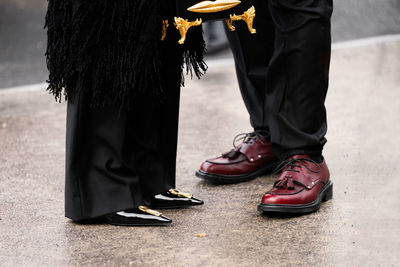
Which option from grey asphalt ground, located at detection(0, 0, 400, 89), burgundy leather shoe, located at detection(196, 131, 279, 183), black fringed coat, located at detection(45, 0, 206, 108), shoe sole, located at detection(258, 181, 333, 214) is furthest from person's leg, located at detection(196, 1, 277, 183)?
grey asphalt ground, located at detection(0, 0, 400, 89)

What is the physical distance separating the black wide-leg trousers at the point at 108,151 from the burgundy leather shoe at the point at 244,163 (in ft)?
1.33

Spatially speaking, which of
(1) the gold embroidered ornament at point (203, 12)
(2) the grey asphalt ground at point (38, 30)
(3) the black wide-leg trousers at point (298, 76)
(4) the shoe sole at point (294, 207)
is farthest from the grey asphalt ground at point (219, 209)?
(2) the grey asphalt ground at point (38, 30)

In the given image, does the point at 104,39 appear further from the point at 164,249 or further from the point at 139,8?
the point at 164,249

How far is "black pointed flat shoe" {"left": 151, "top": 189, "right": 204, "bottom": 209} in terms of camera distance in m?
2.51

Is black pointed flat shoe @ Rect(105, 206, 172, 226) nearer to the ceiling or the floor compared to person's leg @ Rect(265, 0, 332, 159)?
nearer to the floor

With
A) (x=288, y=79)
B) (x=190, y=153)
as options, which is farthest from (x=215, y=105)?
(x=288, y=79)

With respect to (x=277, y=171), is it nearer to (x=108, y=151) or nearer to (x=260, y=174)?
(x=260, y=174)

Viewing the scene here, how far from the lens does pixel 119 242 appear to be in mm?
2178

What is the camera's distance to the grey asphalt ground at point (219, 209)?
2064 mm

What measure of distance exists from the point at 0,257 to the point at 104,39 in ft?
2.27

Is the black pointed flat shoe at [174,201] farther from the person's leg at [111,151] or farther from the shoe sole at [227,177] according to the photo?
the shoe sole at [227,177]

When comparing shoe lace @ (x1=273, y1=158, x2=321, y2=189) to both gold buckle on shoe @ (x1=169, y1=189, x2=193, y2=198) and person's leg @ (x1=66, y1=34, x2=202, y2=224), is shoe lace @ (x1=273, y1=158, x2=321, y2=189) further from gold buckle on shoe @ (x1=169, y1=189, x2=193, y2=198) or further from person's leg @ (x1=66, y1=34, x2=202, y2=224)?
person's leg @ (x1=66, y1=34, x2=202, y2=224)

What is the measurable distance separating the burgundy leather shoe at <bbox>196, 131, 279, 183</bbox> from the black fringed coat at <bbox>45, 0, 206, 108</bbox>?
0.61m

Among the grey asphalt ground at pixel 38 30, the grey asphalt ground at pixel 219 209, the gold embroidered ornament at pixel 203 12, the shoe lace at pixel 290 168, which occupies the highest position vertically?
the gold embroidered ornament at pixel 203 12
